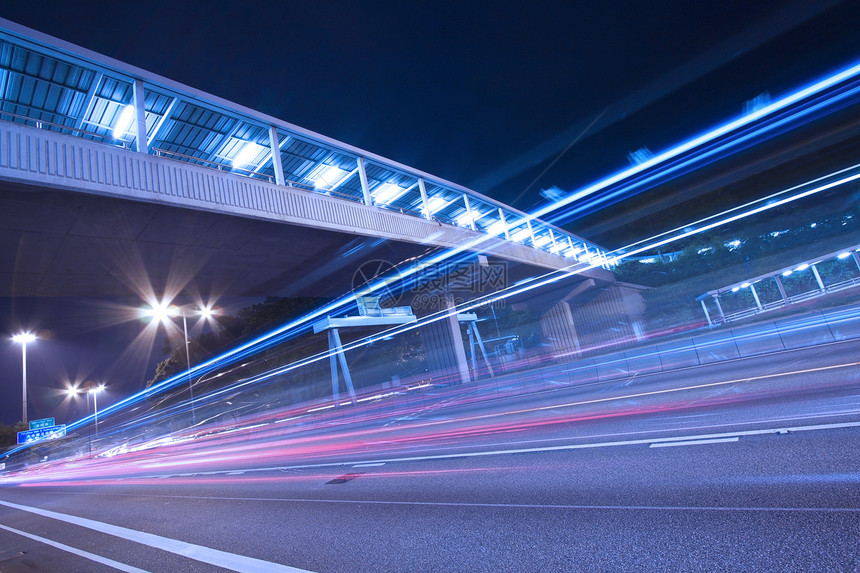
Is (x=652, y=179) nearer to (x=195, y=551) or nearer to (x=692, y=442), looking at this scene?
(x=692, y=442)

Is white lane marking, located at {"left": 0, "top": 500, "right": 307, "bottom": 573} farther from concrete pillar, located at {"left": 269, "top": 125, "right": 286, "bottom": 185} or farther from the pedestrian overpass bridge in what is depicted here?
concrete pillar, located at {"left": 269, "top": 125, "right": 286, "bottom": 185}

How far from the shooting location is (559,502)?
4.50m

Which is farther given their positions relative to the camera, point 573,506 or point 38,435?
point 38,435

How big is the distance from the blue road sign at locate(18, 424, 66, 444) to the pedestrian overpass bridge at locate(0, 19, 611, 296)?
154 ft

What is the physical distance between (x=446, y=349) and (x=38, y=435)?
173 ft

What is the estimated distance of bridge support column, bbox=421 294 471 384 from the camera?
24.0m

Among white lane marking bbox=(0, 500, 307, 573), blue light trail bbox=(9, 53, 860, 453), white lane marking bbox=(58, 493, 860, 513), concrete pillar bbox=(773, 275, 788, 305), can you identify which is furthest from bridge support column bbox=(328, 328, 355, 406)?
concrete pillar bbox=(773, 275, 788, 305)

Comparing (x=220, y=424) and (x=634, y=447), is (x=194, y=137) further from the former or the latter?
(x=220, y=424)

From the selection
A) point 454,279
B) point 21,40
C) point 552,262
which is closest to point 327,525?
point 21,40

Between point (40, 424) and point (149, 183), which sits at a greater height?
point (149, 183)

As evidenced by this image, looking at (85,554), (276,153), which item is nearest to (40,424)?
(276,153)

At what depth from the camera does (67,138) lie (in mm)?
8594

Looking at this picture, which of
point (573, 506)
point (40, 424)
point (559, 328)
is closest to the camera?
point (573, 506)

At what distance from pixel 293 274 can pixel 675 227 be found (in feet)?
87.6
